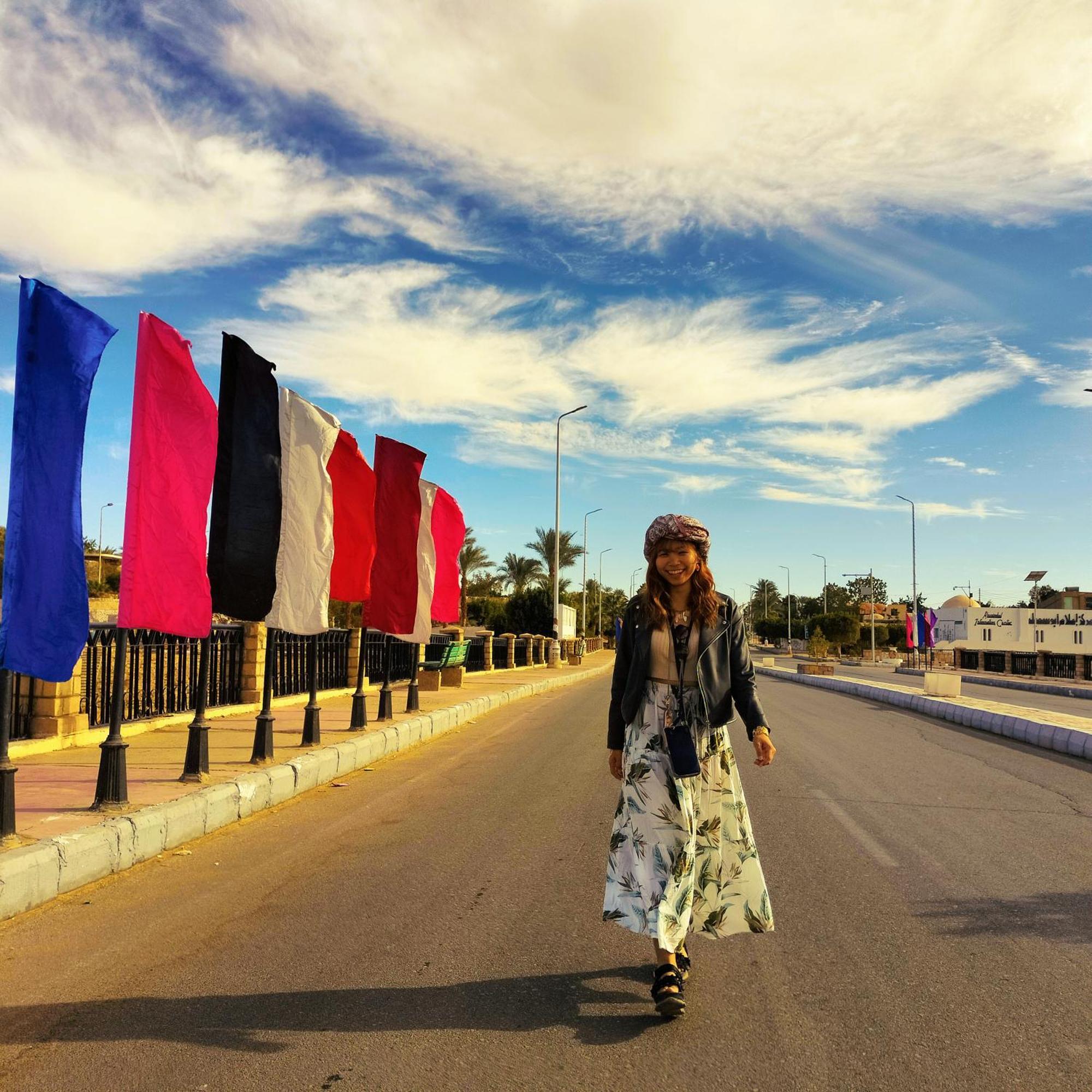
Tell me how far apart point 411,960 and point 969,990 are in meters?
2.33

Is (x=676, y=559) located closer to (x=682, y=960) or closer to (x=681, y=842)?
(x=681, y=842)

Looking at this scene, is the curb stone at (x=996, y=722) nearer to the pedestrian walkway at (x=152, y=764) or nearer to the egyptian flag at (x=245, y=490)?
the pedestrian walkway at (x=152, y=764)

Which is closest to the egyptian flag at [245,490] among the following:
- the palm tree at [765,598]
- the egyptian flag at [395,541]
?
the egyptian flag at [395,541]

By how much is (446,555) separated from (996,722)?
31.5 ft

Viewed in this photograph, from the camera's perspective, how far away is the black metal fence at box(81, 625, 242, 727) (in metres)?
11.2

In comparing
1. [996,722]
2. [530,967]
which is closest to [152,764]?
[530,967]

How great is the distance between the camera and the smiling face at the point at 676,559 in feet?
13.3

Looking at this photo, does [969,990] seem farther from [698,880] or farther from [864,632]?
[864,632]

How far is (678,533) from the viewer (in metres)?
4.05

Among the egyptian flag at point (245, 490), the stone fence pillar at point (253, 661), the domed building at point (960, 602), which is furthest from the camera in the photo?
the domed building at point (960, 602)

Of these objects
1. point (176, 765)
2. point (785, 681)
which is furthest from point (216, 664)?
point (785, 681)

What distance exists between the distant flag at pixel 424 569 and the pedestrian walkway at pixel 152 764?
4.20ft

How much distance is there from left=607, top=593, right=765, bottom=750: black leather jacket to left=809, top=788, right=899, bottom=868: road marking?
2.73 metres

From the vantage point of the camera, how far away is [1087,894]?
5512mm
